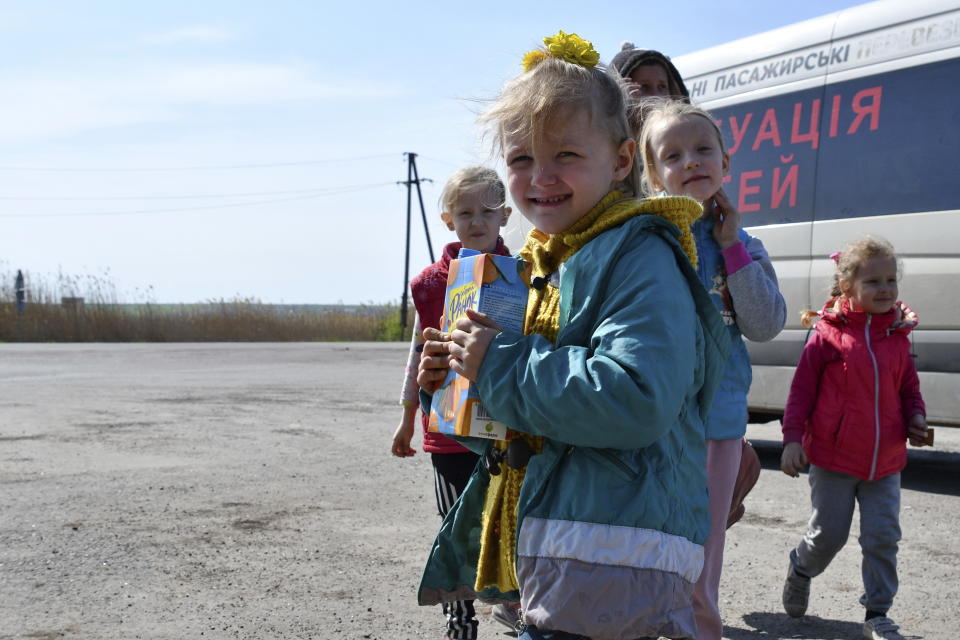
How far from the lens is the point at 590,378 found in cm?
179

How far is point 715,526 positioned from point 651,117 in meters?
1.17

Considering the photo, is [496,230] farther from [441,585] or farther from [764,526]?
[764,526]

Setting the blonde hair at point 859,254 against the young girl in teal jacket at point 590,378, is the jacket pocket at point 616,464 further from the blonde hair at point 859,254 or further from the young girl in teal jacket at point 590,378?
the blonde hair at point 859,254

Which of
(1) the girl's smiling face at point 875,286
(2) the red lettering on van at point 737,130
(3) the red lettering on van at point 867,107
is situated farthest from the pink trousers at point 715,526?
(2) the red lettering on van at point 737,130

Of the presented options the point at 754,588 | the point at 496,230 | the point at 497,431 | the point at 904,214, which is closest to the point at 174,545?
the point at 496,230

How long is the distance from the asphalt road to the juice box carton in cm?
194

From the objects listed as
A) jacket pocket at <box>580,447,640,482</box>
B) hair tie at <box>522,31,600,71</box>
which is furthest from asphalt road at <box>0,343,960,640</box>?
hair tie at <box>522,31,600,71</box>

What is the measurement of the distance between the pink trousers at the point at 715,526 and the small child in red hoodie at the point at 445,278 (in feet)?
3.19

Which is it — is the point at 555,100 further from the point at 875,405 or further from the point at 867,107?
the point at 867,107

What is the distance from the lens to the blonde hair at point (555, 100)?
6.54 ft

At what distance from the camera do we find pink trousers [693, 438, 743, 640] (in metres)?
2.97

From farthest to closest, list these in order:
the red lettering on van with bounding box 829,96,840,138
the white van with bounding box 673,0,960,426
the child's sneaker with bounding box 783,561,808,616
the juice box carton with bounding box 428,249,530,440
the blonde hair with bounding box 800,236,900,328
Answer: the red lettering on van with bounding box 829,96,840,138 → the white van with bounding box 673,0,960,426 → the blonde hair with bounding box 800,236,900,328 → the child's sneaker with bounding box 783,561,808,616 → the juice box carton with bounding box 428,249,530,440

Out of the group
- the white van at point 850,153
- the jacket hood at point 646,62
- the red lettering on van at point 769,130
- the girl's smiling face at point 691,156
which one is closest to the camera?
the girl's smiling face at point 691,156

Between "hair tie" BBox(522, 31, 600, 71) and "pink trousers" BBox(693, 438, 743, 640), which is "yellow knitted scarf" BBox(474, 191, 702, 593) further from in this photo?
"pink trousers" BBox(693, 438, 743, 640)
